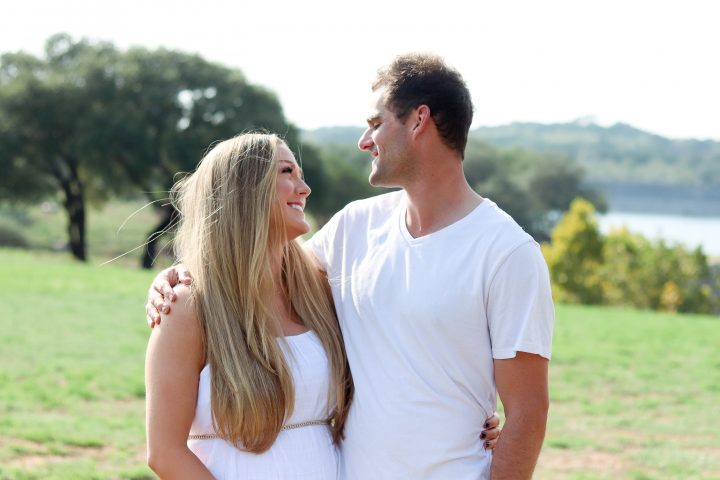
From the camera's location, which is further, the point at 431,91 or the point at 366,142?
the point at 366,142

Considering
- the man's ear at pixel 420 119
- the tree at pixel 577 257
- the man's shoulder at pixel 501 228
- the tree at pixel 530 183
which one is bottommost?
the tree at pixel 530 183

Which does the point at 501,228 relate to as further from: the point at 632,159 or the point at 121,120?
the point at 632,159

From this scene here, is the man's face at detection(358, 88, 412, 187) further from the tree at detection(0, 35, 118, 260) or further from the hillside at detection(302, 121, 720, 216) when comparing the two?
the hillside at detection(302, 121, 720, 216)

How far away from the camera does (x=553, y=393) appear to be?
10.1 m

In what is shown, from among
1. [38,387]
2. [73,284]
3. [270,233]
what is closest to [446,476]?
[270,233]

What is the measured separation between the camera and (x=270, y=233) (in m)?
3.28

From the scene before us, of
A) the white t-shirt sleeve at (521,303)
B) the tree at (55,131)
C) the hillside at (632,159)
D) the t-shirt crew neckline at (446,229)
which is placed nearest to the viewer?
the white t-shirt sleeve at (521,303)

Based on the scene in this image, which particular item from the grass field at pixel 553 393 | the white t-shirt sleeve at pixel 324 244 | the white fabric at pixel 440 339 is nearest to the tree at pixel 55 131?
the grass field at pixel 553 393

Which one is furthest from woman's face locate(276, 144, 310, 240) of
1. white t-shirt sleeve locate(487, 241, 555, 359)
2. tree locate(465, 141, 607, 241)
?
tree locate(465, 141, 607, 241)

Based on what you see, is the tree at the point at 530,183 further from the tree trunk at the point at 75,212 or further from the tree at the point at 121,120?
the tree trunk at the point at 75,212

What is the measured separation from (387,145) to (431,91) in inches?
9.9

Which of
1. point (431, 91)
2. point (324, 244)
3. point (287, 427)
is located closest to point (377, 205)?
point (324, 244)

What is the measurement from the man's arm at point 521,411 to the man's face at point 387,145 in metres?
0.77

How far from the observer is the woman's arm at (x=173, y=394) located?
115 inches
